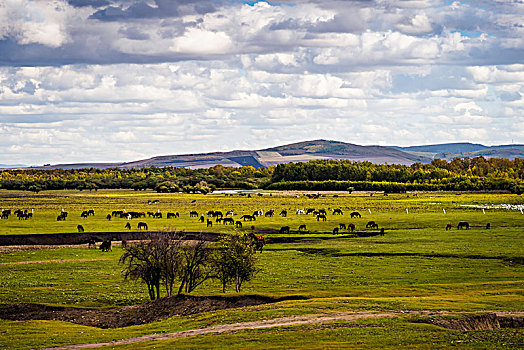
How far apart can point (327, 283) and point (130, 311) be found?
13130 millimetres

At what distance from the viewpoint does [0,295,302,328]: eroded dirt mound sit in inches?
1153

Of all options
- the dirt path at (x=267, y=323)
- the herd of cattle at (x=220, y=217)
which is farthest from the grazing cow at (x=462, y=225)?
the dirt path at (x=267, y=323)

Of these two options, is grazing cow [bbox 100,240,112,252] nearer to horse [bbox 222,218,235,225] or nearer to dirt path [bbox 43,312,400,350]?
horse [bbox 222,218,235,225]

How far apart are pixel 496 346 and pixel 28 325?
19120mm

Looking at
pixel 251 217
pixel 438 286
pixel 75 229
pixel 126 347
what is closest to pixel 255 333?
pixel 126 347

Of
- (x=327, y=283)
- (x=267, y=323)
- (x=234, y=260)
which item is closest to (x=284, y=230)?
(x=327, y=283)

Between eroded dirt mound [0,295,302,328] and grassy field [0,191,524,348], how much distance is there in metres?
1.42

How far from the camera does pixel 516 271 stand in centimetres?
4191

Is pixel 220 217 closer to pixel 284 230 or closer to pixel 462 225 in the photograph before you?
pixel 284 230

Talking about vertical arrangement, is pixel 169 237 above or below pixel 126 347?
above

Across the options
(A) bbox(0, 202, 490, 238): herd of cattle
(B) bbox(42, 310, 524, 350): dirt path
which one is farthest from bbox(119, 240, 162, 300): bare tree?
(A) bbox(0, 202, 490, 238): herd of cattle

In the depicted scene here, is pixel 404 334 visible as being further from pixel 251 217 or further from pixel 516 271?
pixel 251 217

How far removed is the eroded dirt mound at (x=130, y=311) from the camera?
2930 cm

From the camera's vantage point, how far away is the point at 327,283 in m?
38.2
